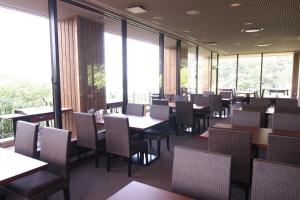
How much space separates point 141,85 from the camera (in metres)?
8.09

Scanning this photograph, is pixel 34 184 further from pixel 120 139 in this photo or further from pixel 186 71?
pixel 186 71

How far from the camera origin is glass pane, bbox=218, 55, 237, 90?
12828 millimetres

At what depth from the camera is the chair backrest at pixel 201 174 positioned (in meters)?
1.44

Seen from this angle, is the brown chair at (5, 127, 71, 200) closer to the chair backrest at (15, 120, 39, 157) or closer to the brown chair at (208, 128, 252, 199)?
the chair backrest at (15, 120, 39, 157)

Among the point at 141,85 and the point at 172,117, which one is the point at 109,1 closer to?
the point at 172,117

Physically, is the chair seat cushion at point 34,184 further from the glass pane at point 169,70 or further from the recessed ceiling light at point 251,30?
the glass pane at point 169,70

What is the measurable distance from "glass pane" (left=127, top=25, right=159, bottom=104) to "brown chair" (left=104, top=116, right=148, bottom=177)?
9.80 ft

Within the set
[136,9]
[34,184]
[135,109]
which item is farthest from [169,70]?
[34,184]

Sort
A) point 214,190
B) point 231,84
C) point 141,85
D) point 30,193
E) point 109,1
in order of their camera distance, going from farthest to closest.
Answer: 1. point 231,84
2. point 141,85
3. point 109,1
4. point 30,193
5. point 214,190

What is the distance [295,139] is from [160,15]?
3365 millimetres

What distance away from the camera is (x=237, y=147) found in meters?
2.26

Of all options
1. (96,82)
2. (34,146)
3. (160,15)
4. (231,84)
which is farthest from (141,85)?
(231,84)

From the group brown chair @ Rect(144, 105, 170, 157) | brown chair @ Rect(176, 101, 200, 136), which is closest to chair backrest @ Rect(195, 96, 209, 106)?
brown chair @ Rect(176, 101, 200, 136)

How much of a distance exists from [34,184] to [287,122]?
3.13 metres
